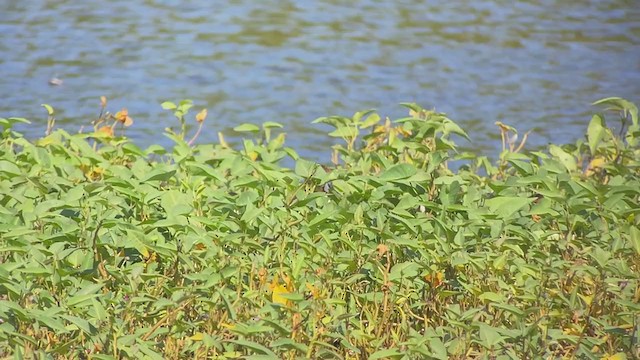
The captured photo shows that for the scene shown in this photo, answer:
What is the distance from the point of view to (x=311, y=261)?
3.51 meters

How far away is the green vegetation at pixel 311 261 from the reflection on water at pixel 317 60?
2560mm

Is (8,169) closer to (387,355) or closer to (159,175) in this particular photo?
(159,175)

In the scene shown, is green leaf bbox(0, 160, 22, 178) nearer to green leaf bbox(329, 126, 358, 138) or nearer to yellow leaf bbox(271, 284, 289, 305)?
yellow leaf bbox(271, 284, 289, 305)

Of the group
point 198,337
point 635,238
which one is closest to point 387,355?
point 198,337

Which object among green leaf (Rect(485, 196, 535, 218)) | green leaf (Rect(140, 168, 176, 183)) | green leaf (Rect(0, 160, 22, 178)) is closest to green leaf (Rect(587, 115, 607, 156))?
green leaf (Rect(485, 196, 535, 218))

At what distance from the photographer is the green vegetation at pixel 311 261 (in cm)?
306

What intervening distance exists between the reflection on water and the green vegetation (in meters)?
2.56

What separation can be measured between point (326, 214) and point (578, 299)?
0.83 meters

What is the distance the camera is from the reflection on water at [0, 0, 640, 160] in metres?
7.07

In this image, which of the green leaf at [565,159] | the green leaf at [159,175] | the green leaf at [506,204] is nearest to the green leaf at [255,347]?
the green leaf at [159,175]

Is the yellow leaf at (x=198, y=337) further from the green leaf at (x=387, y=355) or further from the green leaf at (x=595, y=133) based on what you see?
the green leaf at (x=595, y=133)

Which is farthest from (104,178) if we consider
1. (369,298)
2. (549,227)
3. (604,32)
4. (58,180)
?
(604,32)

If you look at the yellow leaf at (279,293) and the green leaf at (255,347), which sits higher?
the green leaf at (255,347)

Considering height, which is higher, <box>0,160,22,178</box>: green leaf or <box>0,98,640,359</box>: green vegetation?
<box>0,160,22,178</box>: green leaf
